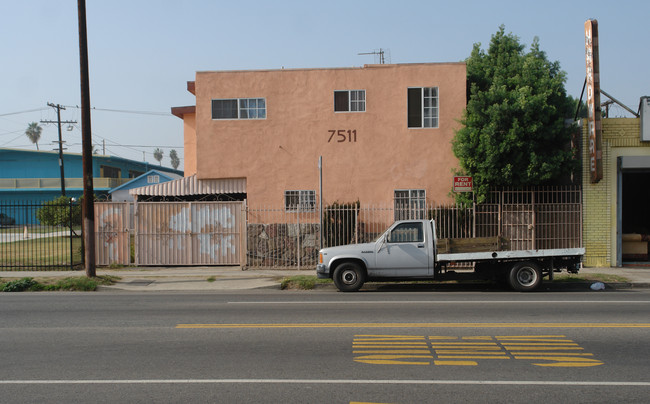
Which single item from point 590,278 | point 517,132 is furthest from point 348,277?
point 517,132

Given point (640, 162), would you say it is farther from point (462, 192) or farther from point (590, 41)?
point (462, 192)

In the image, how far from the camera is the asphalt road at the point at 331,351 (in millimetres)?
5605

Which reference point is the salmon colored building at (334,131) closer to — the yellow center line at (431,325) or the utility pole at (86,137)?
the utility pole at (86,137)

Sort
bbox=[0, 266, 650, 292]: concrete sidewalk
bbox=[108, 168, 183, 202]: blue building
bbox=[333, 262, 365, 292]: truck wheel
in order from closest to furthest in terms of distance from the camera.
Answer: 1. bbox=[333, 262, 365, 292]: truck wheel
2. bbox=[0, 266, 650, 292]: concrete sidewalk
3. bbox=[108, 168, 183, 202]: blue building

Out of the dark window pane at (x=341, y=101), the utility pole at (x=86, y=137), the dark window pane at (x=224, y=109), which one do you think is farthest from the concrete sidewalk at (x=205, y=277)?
the dark window pane at (x=341, y=101)

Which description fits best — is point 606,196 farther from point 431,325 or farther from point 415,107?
point 431,325

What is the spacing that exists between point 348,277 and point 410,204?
6.18m

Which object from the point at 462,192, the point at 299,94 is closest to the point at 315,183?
the point at 299,94

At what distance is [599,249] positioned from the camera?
1731 cm

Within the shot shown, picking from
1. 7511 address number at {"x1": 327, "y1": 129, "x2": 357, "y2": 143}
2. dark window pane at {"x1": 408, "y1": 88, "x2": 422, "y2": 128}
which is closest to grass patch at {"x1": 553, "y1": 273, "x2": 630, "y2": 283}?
dark window pane at {"x1": 408, "y1": 88, "x2": 422, "y2": 128}

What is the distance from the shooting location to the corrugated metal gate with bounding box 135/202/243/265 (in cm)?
1841

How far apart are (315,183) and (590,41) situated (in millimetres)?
9714

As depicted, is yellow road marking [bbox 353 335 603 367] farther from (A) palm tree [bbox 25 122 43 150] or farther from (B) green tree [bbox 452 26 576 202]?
(A) palm tree [bbox 25 122 43 150]

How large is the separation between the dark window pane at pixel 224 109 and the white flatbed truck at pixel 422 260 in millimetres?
8391
